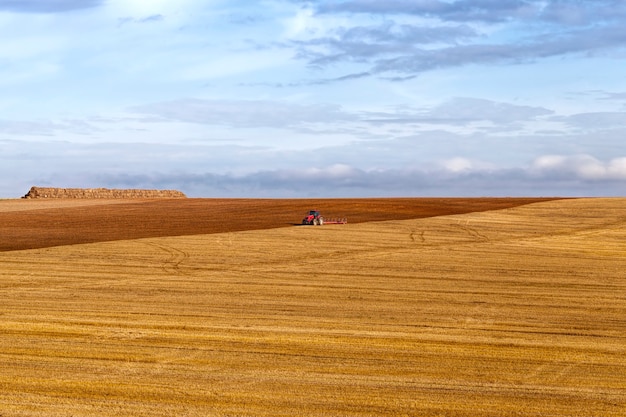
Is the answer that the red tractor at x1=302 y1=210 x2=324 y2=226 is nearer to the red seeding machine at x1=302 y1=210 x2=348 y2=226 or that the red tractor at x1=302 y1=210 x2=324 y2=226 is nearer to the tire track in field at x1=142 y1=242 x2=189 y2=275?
the red seeding machine at x1=302 y1=210 x2=348 y2=226

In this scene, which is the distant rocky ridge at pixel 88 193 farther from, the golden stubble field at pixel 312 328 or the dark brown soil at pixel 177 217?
the golden stubble field at pixel 312 328

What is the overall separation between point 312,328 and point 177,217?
38207mm

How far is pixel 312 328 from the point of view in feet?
73.2

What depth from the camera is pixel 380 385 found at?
16.3 metres

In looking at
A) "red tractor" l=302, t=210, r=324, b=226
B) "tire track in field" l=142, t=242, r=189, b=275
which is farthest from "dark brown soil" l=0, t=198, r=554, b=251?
"tire track in field" l=142, t=242, r=189, b=275

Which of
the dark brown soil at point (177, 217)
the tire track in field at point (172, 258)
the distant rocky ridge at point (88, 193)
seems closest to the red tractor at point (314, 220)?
the dark brown soil at point (177, 217)

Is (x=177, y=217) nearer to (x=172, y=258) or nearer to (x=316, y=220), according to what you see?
(x=316, y=220)

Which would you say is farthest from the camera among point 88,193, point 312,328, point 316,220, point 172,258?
point 88,193

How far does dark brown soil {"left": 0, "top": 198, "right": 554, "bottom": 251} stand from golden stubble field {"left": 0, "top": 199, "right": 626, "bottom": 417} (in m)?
5.51

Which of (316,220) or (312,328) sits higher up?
(316,220)

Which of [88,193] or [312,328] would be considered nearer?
[312,328]

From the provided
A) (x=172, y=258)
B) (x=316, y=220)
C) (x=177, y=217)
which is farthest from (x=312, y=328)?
(x=177, y=217)

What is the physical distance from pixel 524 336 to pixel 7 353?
40.6 feet

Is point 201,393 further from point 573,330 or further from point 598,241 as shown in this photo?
point 598,241
